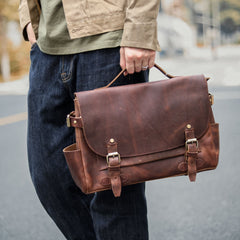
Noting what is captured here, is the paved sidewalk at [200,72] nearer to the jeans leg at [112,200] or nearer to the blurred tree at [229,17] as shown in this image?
the jeans leg at [112,200]

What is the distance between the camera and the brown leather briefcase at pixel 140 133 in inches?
49.8

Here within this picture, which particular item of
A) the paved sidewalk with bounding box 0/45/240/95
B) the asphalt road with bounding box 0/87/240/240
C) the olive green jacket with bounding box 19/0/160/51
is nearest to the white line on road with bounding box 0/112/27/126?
the asphalt road with bounding box 0/87/240/240

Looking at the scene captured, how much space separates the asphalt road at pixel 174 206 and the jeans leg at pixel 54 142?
764mm

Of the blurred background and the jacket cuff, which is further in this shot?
the blurred background

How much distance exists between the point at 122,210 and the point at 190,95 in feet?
1.51

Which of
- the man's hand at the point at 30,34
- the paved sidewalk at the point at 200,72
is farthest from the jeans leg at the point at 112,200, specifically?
the paved sidewalk at the point at 200,72

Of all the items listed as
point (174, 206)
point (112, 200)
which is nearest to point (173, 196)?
point (174, 206)

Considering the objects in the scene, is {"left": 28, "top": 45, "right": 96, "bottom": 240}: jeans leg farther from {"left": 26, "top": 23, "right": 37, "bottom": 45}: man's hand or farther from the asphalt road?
the asphalt road

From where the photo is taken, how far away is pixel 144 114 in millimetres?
1304

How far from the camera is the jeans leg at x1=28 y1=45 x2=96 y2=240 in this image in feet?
4.51

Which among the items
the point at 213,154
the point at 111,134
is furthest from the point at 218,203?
the point at 111,134

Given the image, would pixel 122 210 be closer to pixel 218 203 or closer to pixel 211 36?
pixel 218 203

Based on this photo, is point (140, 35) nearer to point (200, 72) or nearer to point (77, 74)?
point (77, 74)

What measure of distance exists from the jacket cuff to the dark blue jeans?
0.08 meters
